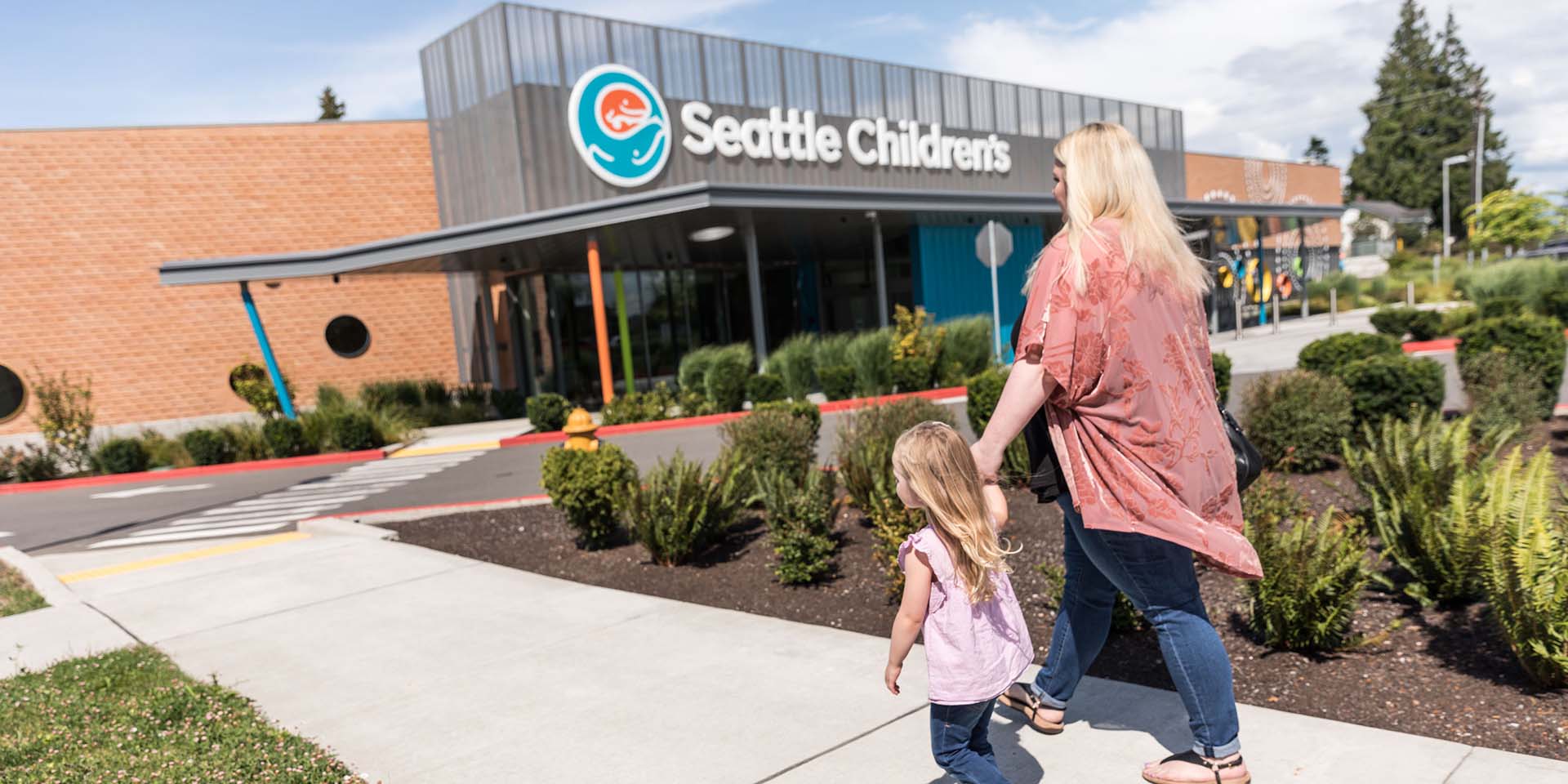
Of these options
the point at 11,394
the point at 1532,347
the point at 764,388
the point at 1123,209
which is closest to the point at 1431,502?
the point at 1123,209

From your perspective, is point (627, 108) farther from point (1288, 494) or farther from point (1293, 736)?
point (1293, 736)

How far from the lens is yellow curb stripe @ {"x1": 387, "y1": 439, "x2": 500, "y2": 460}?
15.9 metres

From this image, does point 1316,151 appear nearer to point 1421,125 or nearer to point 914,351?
point 1421,125

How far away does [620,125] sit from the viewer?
65.5ft

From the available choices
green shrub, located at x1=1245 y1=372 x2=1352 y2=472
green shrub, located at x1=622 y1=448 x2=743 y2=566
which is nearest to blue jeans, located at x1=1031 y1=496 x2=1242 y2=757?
green shrub, located at x1=622 y1=448 x2=743 y2=566

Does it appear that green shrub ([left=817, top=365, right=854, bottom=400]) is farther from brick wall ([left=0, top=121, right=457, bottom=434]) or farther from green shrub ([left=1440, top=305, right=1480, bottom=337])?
brick wall ([left=0, top=121, right=457, bottom=434])

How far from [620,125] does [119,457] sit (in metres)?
10.8

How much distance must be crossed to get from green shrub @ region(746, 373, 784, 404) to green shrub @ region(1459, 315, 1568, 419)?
9951 mm

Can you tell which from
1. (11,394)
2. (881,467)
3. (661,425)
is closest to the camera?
(881,467)

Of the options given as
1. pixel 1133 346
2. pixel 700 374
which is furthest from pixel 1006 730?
pixel 700 374

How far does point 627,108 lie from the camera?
20.0m

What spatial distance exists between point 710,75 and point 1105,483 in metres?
19.9

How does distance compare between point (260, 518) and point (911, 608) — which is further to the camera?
point (260, 518)

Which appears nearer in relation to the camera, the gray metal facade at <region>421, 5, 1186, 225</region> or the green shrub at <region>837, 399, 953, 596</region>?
the green shrub at <region>837, 399, 953, 596</region>
